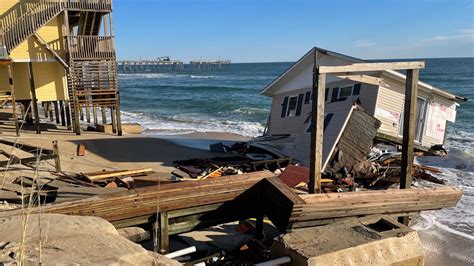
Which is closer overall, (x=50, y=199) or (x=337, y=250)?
(x=337, y=250)

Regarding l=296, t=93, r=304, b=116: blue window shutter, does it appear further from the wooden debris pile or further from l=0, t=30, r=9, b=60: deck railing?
l=0, t=30, r=9, b=60: deck railing

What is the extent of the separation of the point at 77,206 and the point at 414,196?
524 centimetres

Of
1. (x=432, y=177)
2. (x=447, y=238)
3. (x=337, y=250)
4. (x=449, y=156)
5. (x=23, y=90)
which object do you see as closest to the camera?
(x=337, y=250)

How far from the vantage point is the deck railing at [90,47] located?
835 inches

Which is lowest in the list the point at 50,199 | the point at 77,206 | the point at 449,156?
the point at 449,156

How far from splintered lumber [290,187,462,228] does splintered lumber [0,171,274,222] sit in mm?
914

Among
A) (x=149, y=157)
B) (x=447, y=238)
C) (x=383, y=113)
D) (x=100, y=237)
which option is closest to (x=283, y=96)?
(x=383, y=113)

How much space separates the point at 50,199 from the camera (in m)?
7.77

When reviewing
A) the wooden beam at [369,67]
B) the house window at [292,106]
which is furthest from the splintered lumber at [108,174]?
the house window at [292,106]

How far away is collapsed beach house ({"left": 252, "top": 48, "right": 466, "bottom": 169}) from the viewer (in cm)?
1468

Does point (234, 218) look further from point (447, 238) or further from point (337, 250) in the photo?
point (447, 238)

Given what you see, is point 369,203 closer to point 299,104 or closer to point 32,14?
point 299,104

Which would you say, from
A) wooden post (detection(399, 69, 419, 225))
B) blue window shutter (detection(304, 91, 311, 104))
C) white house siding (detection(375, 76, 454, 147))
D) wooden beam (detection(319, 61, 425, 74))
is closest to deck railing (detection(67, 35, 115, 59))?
blue window shutter (detection(304, 91, 311, 104))

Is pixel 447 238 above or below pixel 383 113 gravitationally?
below
